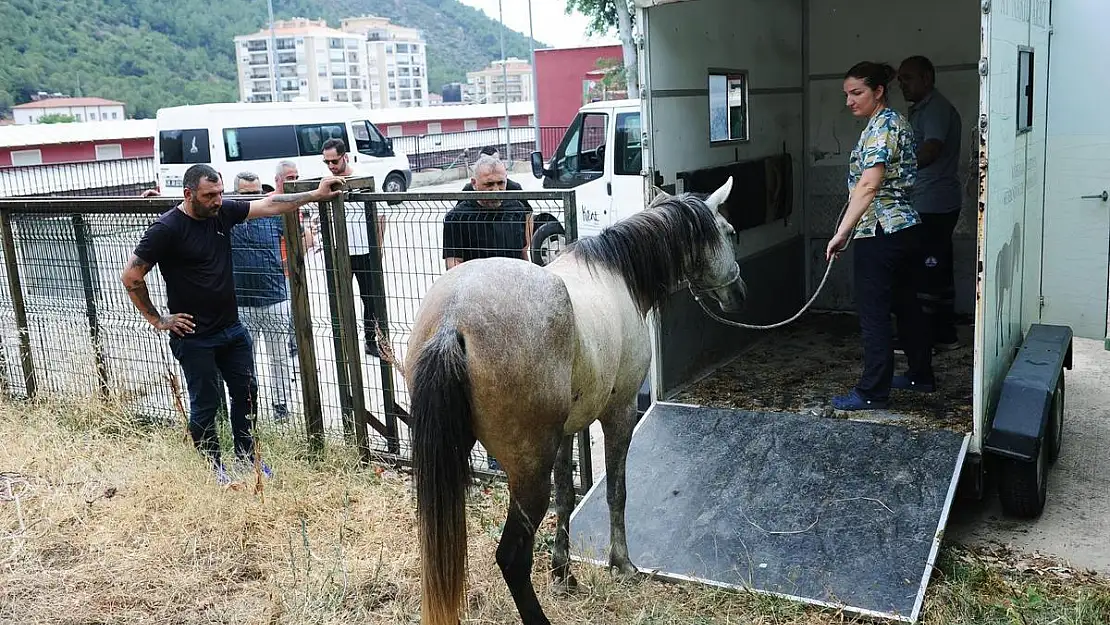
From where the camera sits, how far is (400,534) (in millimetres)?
4383

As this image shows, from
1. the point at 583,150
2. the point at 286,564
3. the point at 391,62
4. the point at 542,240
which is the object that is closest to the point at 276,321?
the point at 542,240

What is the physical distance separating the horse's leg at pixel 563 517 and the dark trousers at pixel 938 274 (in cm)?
282

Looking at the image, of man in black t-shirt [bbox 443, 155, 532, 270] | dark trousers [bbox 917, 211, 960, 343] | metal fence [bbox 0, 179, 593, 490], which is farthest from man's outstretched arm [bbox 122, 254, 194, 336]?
dark trousers [bbox 917, 211, 960, 343]

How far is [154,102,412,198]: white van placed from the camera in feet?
58.7

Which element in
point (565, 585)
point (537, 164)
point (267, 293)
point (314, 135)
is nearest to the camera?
point (565, 585)

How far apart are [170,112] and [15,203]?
1257 centimetres

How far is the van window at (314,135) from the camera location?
19.2 meters

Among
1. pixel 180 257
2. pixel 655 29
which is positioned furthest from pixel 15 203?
pixel 655 29

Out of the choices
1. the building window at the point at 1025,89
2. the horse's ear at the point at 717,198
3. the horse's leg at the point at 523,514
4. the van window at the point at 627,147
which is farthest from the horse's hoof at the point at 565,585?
the van window at the point at 627,147

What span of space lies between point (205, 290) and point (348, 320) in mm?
792

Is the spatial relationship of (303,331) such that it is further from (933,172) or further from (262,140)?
(262,140)

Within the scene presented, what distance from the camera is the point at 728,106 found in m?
5.86

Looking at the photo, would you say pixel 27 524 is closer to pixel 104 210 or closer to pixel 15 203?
pixel 104 210

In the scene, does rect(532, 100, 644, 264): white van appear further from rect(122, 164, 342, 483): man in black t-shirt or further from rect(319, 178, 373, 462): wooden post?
rect(122, 164, 342, 483): man in black t-shirt
